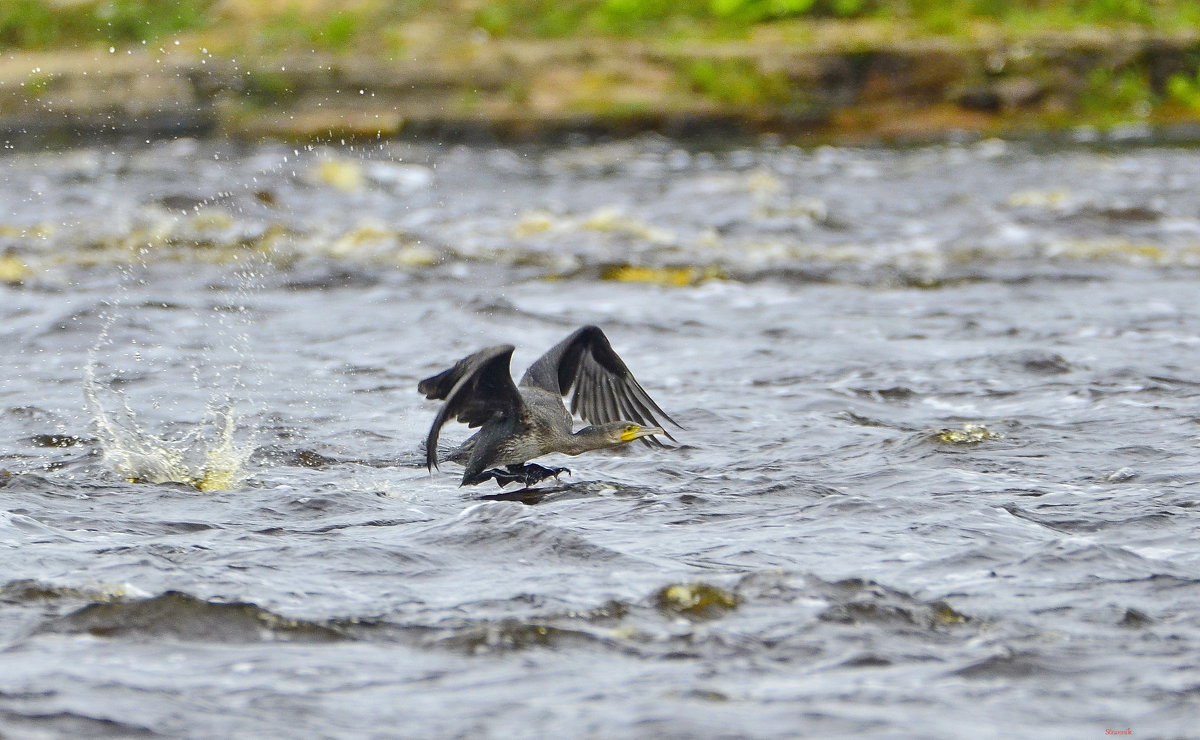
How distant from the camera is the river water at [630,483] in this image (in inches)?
143

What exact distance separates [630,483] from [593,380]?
91 cm

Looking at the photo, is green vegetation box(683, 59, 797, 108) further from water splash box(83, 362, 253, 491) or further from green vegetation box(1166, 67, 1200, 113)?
water splash box(83, 362, 253, 491)

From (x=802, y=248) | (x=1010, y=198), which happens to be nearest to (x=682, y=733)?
(x=802, y=248)

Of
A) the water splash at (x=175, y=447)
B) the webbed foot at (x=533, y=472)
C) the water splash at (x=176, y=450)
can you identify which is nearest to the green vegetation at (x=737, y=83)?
the water splash at (x=175, y=447)

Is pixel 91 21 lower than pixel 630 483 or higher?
higher

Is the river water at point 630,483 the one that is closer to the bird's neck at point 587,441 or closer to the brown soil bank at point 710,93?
the bird's neck at point 587,441

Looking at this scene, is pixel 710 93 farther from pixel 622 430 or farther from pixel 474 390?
pixel 474 390

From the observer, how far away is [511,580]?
176 inches

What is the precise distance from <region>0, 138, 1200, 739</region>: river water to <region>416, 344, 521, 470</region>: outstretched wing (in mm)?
319

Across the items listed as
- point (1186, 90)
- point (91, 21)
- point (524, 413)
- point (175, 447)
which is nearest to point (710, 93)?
point (1186, 90)

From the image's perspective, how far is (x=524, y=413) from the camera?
5898 mm

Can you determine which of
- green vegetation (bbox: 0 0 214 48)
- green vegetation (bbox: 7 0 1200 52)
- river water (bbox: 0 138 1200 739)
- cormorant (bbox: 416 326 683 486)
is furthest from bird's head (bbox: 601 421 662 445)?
green vegetation (bbox: 0 0 214 48)

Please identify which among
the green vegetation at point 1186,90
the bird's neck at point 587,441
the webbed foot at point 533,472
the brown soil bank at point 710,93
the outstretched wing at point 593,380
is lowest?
the webbed foot at point 533,472

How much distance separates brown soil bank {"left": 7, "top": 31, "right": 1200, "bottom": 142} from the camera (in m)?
18.6
